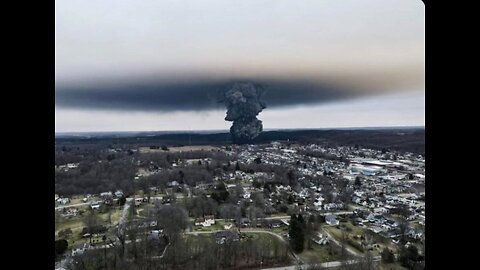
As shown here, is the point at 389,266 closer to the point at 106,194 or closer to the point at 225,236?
the point at 225,236

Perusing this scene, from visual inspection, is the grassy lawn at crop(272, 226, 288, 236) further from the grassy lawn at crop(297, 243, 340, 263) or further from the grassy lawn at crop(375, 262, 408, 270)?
the grassy lawn at crop(375, 262, 408, 270)

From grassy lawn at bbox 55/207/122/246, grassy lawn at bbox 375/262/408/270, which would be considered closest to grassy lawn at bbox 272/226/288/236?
grassy lawn at bbox 375/262/408/270

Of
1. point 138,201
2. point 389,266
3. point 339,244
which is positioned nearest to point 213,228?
point 138,201

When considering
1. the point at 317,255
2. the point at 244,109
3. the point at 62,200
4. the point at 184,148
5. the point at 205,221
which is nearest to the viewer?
the point at 62,200
